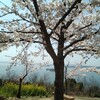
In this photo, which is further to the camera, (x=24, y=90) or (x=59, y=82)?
(x=24, y=90)

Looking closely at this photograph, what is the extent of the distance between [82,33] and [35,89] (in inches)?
248

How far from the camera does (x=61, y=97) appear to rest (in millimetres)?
10906

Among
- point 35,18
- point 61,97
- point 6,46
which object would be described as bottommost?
point 61,97

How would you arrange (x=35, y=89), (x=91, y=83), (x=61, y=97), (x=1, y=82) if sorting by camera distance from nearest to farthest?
(x=61, y=97), (x=35, y=89), (x=1, y=82), (x=91, y=83)

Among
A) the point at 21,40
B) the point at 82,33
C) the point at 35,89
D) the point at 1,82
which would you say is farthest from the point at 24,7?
the point at 1,82

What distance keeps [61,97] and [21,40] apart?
96.8 inches

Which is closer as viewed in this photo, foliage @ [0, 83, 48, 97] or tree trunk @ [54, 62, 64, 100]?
tree trunk @ [54, 62, 64, 100]

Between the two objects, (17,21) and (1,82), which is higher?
(17,21)

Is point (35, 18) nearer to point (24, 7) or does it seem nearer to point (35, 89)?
point (24, 7)

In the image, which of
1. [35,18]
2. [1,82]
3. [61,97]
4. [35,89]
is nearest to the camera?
[35,18]

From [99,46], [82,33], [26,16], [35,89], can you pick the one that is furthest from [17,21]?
[35,89]

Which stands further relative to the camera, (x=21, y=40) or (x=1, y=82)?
(x=1, y=82)

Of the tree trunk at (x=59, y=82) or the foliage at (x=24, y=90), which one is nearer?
the tree trunk at (x=59, y=82)

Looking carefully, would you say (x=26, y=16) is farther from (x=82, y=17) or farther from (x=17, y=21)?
(x=82, y=17)
